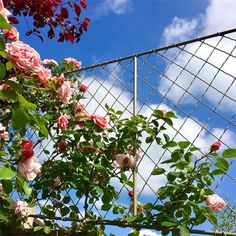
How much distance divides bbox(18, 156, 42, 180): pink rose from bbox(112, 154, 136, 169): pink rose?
53cm

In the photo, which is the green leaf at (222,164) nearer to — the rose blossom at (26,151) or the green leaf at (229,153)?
the green leaf at (229,153)

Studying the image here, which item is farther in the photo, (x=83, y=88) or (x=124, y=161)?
(x=83, y=88)

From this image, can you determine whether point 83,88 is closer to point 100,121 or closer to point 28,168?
point 100,121

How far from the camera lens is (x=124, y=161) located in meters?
2.07

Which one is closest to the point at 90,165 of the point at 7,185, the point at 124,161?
the point at 124,161

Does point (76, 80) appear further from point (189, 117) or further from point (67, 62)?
point (189, 117)

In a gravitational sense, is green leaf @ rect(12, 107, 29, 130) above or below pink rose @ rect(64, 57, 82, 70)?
below

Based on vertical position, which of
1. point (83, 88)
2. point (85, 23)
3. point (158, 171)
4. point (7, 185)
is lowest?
point (7, 185)

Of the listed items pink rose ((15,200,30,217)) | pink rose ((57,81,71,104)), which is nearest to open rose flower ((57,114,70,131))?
pink rose ((57,81,71,104))

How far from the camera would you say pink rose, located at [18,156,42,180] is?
161cm

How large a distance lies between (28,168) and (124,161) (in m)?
0.58

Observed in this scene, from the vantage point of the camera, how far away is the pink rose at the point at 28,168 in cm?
161

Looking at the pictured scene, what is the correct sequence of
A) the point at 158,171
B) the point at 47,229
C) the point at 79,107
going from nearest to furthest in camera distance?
1. the point at 158,171
2. the point at 47,229
3. the point at 79,107

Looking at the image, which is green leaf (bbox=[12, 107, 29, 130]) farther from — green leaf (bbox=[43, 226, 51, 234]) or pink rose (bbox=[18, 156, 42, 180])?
green leaf (bbox=[43, 226, 51, 234])
